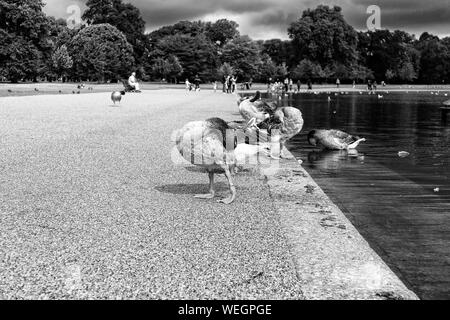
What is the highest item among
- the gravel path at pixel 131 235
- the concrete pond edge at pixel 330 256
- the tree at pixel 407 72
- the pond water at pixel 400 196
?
the tree at pixel 407 72

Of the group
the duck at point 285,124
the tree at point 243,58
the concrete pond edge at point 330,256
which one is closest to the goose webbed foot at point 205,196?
the concrete pond edge at point 330,256

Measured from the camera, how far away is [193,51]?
362 feet

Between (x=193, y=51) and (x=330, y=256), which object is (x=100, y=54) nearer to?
(x=193, y=51)

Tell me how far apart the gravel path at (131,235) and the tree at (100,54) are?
89.0m

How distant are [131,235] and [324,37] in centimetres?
11552

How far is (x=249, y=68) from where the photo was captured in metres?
117

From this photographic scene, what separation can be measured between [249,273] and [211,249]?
767 millimetres

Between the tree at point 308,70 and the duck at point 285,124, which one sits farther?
the tree at point 308,70

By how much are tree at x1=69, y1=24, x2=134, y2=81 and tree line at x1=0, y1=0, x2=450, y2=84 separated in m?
0.19

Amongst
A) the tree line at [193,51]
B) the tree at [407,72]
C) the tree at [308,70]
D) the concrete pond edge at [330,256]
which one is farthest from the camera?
the tree at [407,72]

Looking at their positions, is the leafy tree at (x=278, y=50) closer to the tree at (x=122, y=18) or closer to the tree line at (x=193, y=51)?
the tree line at (x=193, y=51)

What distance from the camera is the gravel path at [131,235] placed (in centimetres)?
441

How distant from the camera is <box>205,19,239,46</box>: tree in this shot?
14250 centimetres
